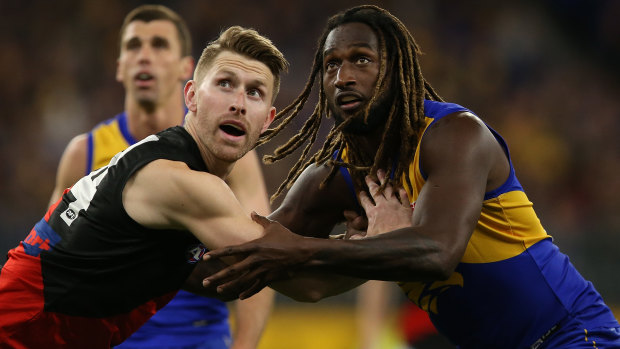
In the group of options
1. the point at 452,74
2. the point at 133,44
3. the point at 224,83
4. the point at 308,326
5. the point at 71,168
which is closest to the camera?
the point at 224,83

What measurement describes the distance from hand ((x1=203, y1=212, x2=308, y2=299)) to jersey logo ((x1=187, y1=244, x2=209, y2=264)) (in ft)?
1.22

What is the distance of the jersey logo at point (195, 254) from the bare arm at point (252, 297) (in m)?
1.45

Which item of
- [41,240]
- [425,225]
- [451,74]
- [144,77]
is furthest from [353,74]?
[451,74]

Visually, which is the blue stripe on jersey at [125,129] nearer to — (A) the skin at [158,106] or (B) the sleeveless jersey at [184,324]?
(A) the skin at [158,106]

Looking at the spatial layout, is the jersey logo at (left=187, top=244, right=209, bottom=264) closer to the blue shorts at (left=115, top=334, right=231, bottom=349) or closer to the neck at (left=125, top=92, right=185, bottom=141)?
the blue shorts at (left=115, top=334, right=231, bottom=349)

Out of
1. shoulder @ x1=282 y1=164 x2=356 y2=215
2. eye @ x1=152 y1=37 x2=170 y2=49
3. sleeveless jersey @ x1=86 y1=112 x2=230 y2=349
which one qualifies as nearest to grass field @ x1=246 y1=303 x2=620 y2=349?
sleeveless jersey @ x1=86 y1=112 x2=230 y2=349

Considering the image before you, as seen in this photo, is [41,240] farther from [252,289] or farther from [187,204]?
[252,289]

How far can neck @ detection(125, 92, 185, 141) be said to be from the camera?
5.44 meters

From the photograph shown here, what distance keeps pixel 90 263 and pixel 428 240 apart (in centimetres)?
132

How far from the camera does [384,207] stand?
137 inches

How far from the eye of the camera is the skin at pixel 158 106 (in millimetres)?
5027

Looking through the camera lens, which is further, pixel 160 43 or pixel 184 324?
pixel 160 43

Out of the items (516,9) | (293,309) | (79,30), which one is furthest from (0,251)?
(516,9)

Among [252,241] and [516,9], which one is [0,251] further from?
[516,9]
